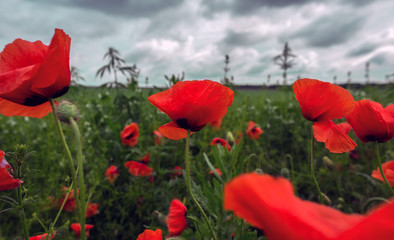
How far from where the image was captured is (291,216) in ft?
0.85

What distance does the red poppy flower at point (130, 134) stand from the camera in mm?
2252

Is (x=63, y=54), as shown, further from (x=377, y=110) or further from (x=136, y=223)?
(x=136, y=223)

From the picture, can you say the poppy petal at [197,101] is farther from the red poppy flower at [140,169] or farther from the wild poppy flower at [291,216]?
the red poppy flower at [140,169]

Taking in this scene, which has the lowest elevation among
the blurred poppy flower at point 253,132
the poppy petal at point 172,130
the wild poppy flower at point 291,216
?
the blurred poppy flower at point 253,132

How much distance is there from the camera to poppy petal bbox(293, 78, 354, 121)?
806 mm

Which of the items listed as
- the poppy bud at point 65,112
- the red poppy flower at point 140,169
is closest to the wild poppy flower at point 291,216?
the poppy bud at point 65,112

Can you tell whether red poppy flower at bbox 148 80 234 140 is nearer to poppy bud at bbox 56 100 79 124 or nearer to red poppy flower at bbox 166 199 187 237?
poppy bud at bbox 56 100 79 124

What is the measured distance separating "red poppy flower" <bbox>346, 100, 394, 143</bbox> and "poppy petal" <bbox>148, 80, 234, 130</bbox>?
1.65 feet

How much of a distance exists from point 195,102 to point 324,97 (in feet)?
1.33

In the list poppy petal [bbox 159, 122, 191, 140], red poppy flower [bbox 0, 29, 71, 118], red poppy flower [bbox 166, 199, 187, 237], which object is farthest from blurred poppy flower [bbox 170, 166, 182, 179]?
red poppy flower [bbox 0, 29, 71, 118]

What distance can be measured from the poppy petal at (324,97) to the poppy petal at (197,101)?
0.83 feet

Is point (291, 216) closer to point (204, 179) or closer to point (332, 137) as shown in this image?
point (204, 179)

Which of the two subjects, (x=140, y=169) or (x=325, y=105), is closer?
(x=325, y=105)

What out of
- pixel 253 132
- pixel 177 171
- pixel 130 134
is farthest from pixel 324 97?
pixel 253 132
